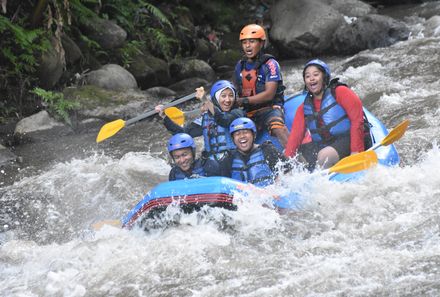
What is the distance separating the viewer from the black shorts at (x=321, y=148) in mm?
6191

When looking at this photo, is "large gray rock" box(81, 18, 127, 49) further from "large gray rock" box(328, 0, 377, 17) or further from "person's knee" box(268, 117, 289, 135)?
"person's knee" box(268, 117, 289, 135)

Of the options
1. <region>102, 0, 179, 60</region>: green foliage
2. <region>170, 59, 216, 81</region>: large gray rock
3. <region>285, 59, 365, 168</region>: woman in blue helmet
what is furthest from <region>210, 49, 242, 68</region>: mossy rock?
<region>285, 59, 365, 168</region>: woman in blue helmet

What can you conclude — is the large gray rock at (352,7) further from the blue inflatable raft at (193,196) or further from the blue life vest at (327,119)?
the blue inflatable raft at (193,196)

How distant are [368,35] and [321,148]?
25.2 feet

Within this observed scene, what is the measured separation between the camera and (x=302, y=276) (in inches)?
181

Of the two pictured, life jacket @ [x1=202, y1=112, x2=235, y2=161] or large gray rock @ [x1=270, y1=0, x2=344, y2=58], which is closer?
life jacket @ [x1=202, y1=112, x2=235, y2=161]

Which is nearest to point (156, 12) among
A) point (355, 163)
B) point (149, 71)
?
point (149, 71)

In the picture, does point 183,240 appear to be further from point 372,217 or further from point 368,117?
point 368,117

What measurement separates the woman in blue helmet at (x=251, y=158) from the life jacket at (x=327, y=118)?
61cm

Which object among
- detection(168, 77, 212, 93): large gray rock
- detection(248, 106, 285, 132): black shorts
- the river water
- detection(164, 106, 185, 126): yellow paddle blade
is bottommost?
the river water

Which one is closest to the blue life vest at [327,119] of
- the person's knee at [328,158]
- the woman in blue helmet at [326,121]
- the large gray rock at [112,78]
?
the woman in blue helmet at [326,121]

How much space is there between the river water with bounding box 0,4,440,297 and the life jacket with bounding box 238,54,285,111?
4.71ft

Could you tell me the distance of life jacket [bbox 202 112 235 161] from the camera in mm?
6258

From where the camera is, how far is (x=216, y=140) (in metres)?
6.32
